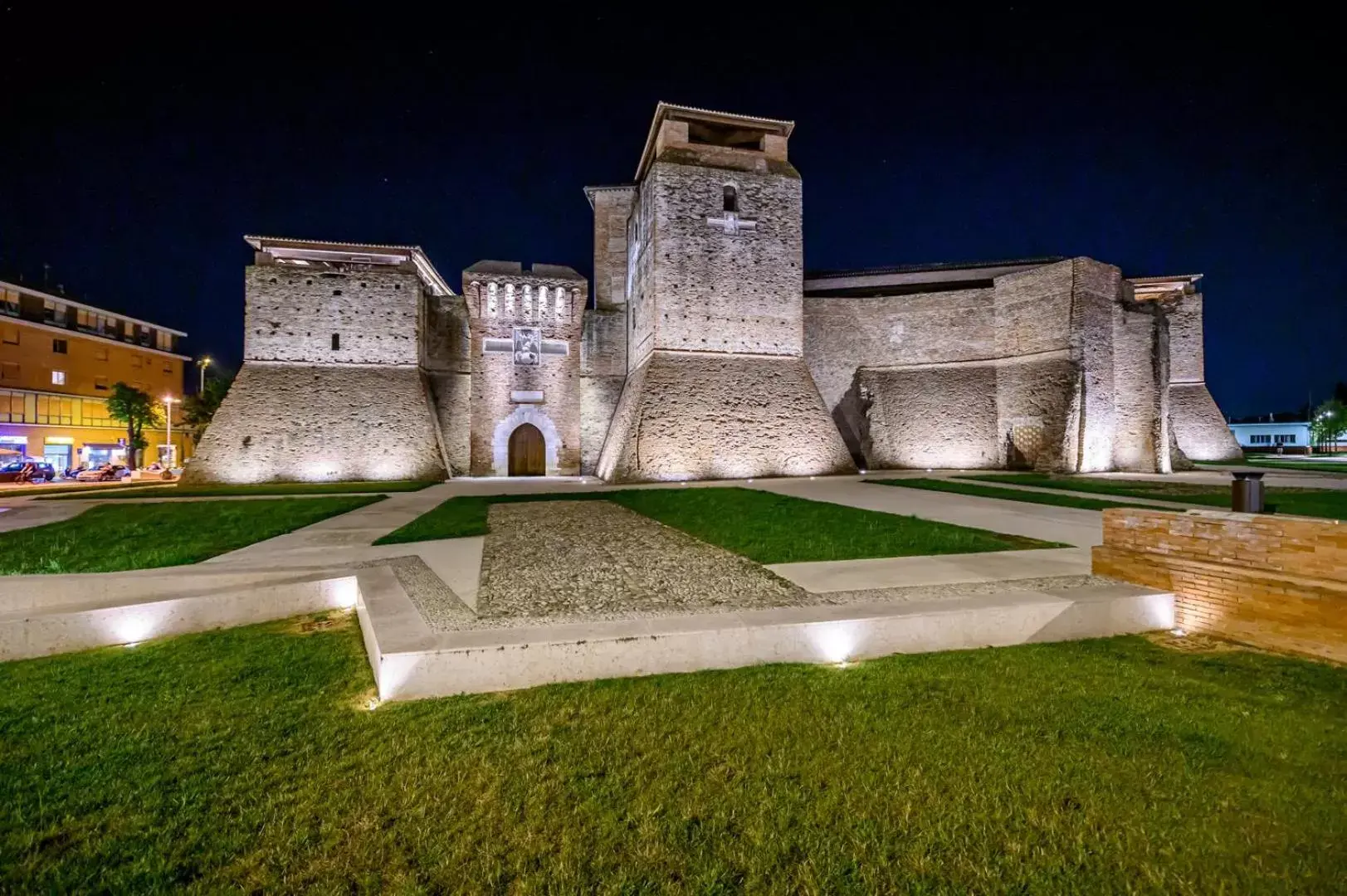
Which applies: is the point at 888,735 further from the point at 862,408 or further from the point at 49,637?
the point at 862,408

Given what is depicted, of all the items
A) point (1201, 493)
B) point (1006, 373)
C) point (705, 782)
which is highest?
point (1006, 373)

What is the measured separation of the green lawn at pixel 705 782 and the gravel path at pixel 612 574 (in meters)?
1.22

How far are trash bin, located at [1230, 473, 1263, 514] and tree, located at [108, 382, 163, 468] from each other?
42.0 m

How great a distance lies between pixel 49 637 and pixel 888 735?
6096 mm

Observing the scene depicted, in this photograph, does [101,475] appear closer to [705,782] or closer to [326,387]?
[326,387]

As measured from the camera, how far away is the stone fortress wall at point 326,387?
19.1 metres

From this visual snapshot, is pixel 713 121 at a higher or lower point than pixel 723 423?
higher

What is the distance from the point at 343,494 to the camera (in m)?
14.1

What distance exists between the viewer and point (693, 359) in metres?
18.9

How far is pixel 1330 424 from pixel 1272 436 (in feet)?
59.1

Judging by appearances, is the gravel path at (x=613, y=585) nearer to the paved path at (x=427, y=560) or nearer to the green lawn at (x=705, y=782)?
the paved path at (x=427, y=560)

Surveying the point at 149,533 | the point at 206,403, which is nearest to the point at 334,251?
the point at 206,403

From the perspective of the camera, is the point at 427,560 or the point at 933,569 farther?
the point at 427,560

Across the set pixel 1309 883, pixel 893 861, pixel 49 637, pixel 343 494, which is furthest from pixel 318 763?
pixel 343 494
